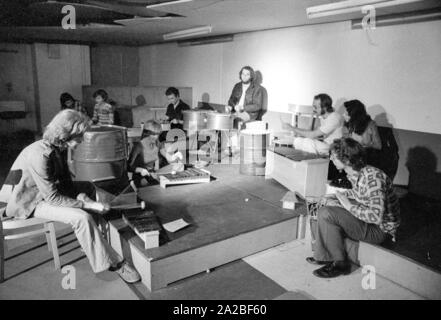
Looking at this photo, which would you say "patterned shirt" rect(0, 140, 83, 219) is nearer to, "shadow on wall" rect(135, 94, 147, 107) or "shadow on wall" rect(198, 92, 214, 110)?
"shadow on wall" rect(198, 92, 214, 110)

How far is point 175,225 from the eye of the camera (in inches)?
136

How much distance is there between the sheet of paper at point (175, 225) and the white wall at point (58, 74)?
7813 mm

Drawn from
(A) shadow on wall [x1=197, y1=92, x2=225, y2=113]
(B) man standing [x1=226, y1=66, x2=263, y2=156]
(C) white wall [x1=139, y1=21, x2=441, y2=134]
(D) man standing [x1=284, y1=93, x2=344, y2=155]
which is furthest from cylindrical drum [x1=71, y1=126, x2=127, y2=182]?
(A) shadow on wall [x1=197, y1=92, x2=225, y2=113]

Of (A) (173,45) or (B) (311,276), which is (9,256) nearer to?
(B) (311,276)

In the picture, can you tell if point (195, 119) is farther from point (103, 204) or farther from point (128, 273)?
point (128, 273)

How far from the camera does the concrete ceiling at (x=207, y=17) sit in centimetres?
446

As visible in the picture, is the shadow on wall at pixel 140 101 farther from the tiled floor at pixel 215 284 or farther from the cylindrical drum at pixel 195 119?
the tiled floor at pixel 215 284

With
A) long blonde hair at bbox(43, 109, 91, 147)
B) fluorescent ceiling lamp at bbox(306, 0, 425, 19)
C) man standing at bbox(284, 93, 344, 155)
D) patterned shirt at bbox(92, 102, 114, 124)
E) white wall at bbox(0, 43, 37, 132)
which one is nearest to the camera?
→ long blonde hair at bbox(43, 109, 91, 147)

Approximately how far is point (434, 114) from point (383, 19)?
1520 millimetres

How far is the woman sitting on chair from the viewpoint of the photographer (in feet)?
9.86

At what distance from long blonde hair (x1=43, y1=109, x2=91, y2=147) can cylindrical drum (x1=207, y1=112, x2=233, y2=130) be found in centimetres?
319

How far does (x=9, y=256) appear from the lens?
138 inches

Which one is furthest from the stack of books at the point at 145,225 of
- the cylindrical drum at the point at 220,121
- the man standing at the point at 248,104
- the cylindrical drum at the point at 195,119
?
the man standing at the point at 248,104
